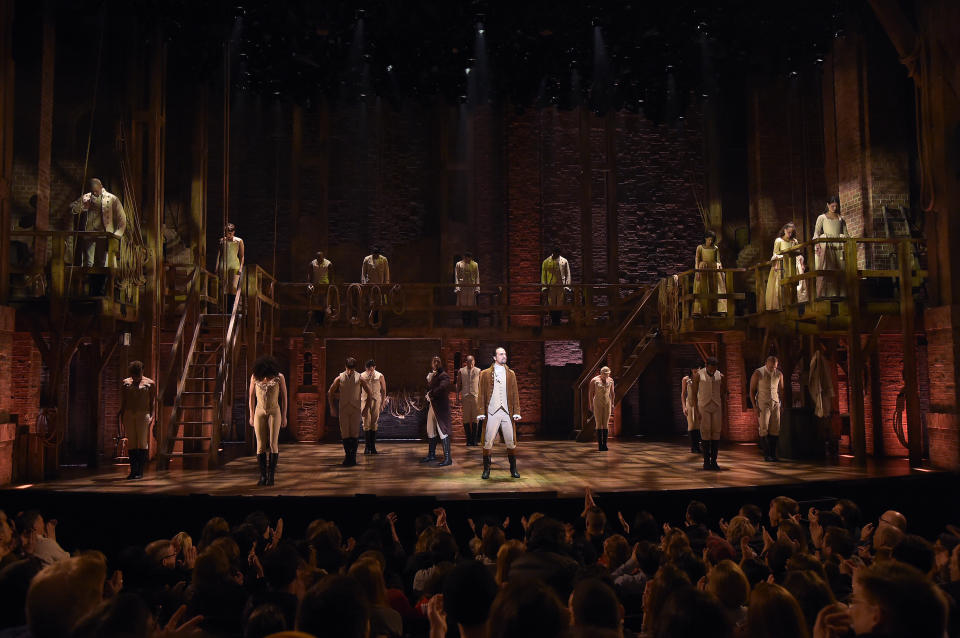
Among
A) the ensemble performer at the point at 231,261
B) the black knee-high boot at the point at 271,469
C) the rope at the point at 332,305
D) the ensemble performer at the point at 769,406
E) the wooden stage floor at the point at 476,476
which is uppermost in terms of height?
the ensemble performer at the point at 231,261

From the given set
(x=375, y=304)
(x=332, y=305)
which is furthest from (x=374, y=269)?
(x=332, y=305)

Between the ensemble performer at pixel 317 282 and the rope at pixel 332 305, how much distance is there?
0.16m

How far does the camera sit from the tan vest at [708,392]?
1120 cm

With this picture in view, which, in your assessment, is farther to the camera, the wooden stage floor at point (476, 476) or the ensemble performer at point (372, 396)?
the ensemble performer at point (372, 396)

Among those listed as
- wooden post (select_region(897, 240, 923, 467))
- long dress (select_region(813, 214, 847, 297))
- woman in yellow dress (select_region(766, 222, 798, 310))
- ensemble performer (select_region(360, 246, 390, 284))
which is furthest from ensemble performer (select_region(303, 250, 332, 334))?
wooden post (select_region(897, 240, 923, 467))

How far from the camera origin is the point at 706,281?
598 inches

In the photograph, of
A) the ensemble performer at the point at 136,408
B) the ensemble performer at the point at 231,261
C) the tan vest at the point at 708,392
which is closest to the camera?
the ensemble performer at the point at 136,408

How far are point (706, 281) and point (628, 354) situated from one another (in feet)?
9.33

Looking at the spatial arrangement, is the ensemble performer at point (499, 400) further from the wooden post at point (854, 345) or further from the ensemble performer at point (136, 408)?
the wooden post at point (854, 345)

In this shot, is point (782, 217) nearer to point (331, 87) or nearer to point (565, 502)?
point (331, 87)

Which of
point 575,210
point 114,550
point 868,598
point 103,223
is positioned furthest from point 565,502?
point 575,210

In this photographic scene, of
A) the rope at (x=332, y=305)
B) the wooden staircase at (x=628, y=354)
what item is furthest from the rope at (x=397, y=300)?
the wooden staircase at (x=628, y=354)

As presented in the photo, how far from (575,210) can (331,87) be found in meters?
6.72

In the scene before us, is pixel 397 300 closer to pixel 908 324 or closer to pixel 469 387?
pixel 469 387
